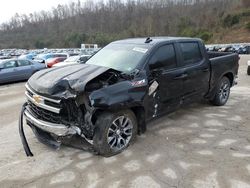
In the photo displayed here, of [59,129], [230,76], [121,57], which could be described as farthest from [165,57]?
[230,76]

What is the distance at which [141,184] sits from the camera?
3.85 meters

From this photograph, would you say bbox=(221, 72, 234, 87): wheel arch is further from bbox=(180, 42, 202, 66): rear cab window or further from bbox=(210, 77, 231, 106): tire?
bbox=(180, 42, 202, 66): rear cab window

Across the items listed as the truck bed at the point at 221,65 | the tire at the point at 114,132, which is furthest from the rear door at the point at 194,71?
the tire at the point at 114,132

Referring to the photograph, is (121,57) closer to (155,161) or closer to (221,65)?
(155,161)

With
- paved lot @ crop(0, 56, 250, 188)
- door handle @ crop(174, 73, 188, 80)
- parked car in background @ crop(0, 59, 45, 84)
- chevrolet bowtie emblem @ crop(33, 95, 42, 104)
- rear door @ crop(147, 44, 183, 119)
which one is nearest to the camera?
paved lot @ crop(0, 56, 250, 188)

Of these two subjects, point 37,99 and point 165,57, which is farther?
point 165,57

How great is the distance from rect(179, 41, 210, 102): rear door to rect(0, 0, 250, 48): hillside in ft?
224

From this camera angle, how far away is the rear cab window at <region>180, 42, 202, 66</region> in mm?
6031

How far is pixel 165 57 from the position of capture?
18.3ft

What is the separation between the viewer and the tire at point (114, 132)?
444 cm

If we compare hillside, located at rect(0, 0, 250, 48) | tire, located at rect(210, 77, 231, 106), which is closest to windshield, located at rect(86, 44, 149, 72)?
tire, located at rect(210, 77, 231, 106)

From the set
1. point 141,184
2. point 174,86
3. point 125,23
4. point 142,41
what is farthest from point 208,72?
point 125,23

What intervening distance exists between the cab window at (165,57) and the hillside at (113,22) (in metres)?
69.2

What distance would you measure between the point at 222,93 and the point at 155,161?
12.4 ft
